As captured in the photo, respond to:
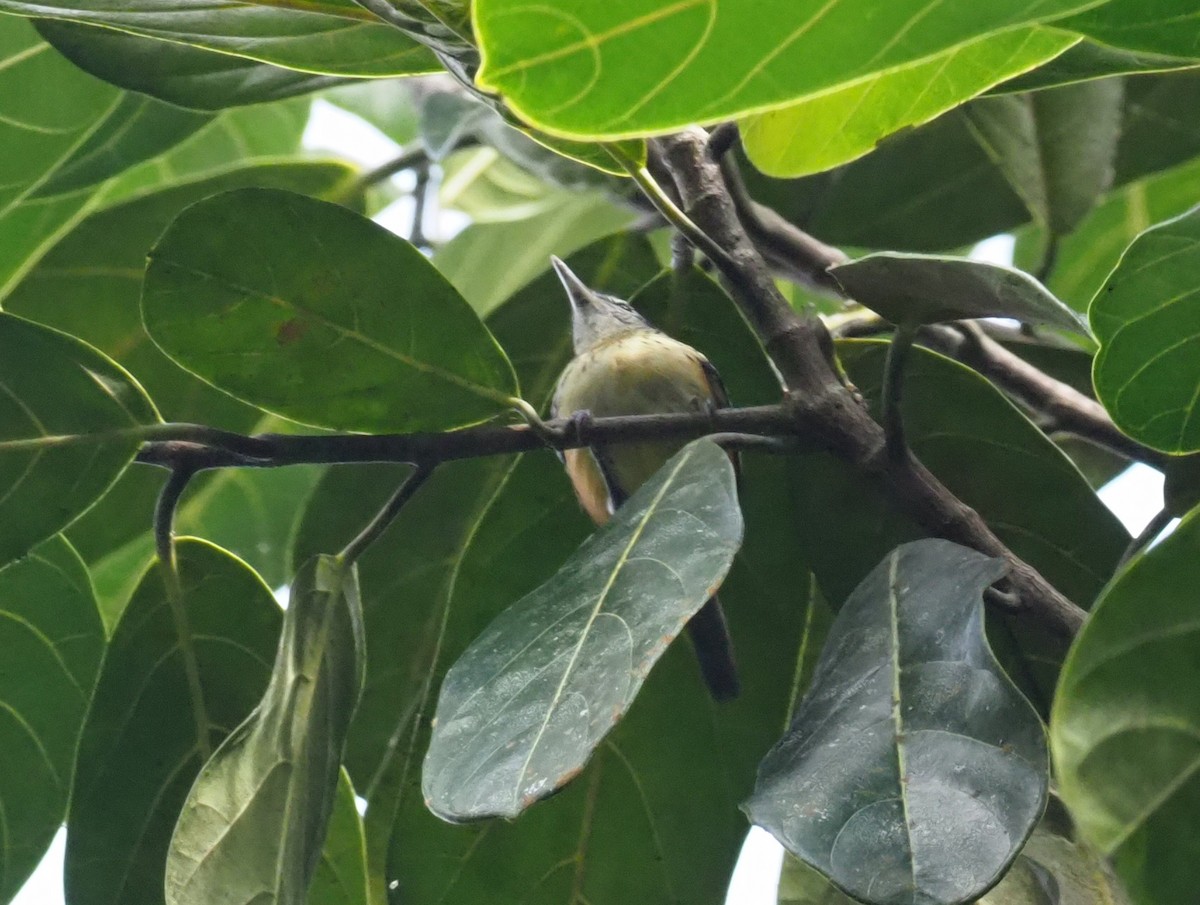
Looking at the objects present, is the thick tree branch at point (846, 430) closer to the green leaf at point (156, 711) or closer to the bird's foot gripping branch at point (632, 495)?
the bird's foot gripping branch at point (632, 495)

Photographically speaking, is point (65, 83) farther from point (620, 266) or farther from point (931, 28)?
point (931, 28)

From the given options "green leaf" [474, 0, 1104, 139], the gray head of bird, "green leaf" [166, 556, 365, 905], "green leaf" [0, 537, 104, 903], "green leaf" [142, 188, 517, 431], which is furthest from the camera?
the gray head of bird

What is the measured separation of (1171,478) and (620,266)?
0.76 meters

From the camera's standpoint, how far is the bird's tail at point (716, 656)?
4.19 ft

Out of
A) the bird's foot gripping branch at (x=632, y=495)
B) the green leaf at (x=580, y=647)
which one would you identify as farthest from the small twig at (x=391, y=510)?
the green leaf at (x=580, y=647)

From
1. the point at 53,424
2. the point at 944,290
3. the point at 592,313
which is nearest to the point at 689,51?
the point at 944,290

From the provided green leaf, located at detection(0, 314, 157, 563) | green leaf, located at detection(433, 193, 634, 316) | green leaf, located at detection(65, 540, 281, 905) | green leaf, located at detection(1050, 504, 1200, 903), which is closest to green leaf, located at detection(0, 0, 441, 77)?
green leaf, located at detection(0, 314, 157, 563)

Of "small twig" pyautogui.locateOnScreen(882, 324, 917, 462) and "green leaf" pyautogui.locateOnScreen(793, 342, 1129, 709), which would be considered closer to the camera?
→ "small twig" pyautogui.locateOnScreen(882, 324, 917, 462)

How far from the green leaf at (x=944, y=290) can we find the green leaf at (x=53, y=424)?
62cm

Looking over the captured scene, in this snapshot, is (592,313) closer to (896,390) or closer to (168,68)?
(168,68)

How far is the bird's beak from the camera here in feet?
5.18

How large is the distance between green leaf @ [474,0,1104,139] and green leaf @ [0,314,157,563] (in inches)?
24.0

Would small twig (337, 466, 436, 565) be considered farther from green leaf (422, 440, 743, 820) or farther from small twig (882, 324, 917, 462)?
small twig (882, 324, 917, 462)

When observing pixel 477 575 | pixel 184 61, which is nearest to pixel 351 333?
pixel 477 575
